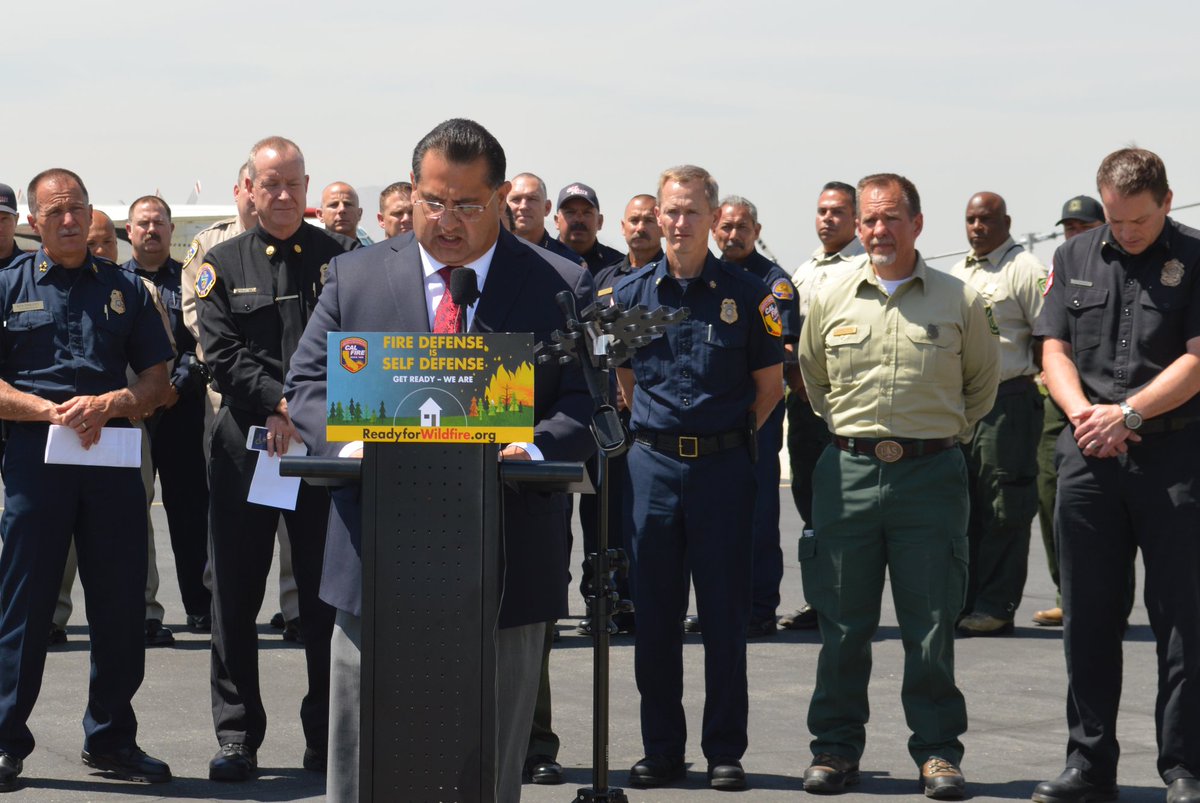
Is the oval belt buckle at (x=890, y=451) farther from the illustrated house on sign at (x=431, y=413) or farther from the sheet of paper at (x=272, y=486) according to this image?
the illustrated house on sign at (x=431, y=413)

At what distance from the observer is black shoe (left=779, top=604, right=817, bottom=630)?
9.36m

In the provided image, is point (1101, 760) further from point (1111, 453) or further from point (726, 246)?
point (726, 246)

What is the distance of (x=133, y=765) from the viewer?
5.96 metres

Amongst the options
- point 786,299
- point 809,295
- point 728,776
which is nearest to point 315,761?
point 728,776

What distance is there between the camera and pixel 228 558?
20.6 ft

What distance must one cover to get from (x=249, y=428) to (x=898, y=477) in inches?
103

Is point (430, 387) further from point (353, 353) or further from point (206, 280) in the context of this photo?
point (206, 280)

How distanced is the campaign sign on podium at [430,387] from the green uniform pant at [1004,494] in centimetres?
599

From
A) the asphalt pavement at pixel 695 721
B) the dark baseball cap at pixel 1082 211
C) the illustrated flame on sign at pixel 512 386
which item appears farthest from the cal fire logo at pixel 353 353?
the dark baseball cap at pixel 1082 211

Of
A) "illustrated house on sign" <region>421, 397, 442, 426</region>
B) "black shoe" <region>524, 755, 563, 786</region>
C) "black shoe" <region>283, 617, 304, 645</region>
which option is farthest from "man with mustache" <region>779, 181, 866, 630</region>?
"illustrated house on sign" <region>421, 397, 442, 426</region>

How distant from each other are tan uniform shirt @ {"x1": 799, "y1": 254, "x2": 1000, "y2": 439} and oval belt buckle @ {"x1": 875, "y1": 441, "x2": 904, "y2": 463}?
0.13ft

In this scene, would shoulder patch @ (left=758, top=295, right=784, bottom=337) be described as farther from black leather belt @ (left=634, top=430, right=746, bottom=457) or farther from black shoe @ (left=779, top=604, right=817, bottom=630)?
black shoe @ (left=779, top=604, right=817, bottom=630)

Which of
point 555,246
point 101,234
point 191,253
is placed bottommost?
point 191,253

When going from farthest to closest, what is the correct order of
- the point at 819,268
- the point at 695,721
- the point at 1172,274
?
the point at 819,268 → the point at 695,721 → the point at 1172,274
